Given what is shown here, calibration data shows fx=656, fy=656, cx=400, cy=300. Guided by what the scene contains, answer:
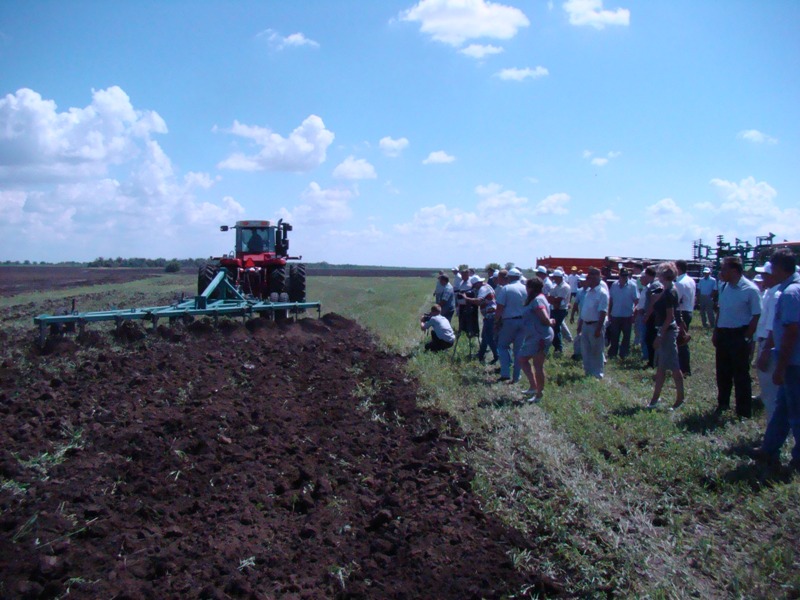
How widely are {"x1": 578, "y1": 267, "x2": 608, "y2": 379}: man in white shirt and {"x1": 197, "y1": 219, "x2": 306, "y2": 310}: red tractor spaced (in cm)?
875

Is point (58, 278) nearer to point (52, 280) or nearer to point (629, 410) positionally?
point (52, 280)

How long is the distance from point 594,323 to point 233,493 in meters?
6.05

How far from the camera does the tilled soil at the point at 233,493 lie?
405 centimetres

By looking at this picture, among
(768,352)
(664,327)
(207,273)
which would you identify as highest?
(207,273)

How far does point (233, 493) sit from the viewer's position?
530 cm

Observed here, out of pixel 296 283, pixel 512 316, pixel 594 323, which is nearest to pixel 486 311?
pixel 512 316

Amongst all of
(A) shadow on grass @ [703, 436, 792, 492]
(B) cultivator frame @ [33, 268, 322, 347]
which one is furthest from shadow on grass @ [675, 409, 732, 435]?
(B) cultivator frame @ [33, 268, 322, 347]

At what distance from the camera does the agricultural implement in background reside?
13.9 m

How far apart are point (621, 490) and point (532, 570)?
4.64 ft

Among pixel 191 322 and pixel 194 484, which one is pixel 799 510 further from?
pixel 191 322

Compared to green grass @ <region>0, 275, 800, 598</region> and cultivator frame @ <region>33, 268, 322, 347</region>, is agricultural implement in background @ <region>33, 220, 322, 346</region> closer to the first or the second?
cultivator frame @ <region>33, 268, 322, 347</region>

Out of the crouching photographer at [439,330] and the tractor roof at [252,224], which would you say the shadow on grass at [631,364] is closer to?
the crouching photographer at [439,330]

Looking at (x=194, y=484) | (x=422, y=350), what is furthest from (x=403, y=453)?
(x=422, y=350)

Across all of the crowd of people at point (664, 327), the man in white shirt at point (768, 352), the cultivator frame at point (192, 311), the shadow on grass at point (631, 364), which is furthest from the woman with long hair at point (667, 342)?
Result: the cultivator frame at point (192, 311)
